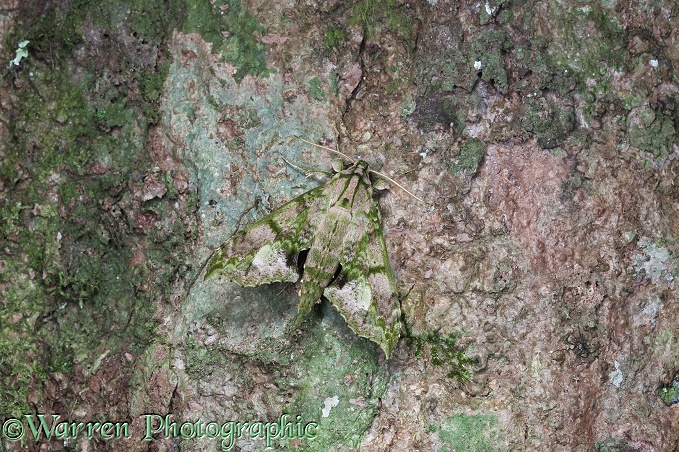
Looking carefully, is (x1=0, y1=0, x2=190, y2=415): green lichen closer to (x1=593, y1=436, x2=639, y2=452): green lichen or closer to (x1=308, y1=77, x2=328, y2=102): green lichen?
(x1=308, y1=77, x2=328, y2=102): green lichen

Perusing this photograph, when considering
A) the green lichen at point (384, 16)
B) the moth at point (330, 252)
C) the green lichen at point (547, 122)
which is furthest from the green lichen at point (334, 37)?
the green lichen at point (547, 122)

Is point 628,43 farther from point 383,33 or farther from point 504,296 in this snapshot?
point 504,296

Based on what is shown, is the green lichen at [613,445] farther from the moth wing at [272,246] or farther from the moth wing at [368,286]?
the moth wing at [272,246]

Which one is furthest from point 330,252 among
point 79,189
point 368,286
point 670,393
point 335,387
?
point 670,393

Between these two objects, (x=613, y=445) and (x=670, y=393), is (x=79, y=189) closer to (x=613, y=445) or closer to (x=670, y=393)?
(x=613, y=445)

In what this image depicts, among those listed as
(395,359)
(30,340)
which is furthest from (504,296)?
(30,340)

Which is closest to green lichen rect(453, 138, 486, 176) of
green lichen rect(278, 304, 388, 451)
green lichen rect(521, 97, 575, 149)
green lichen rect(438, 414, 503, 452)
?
green lichen rect(521, 97, 575, 149)
